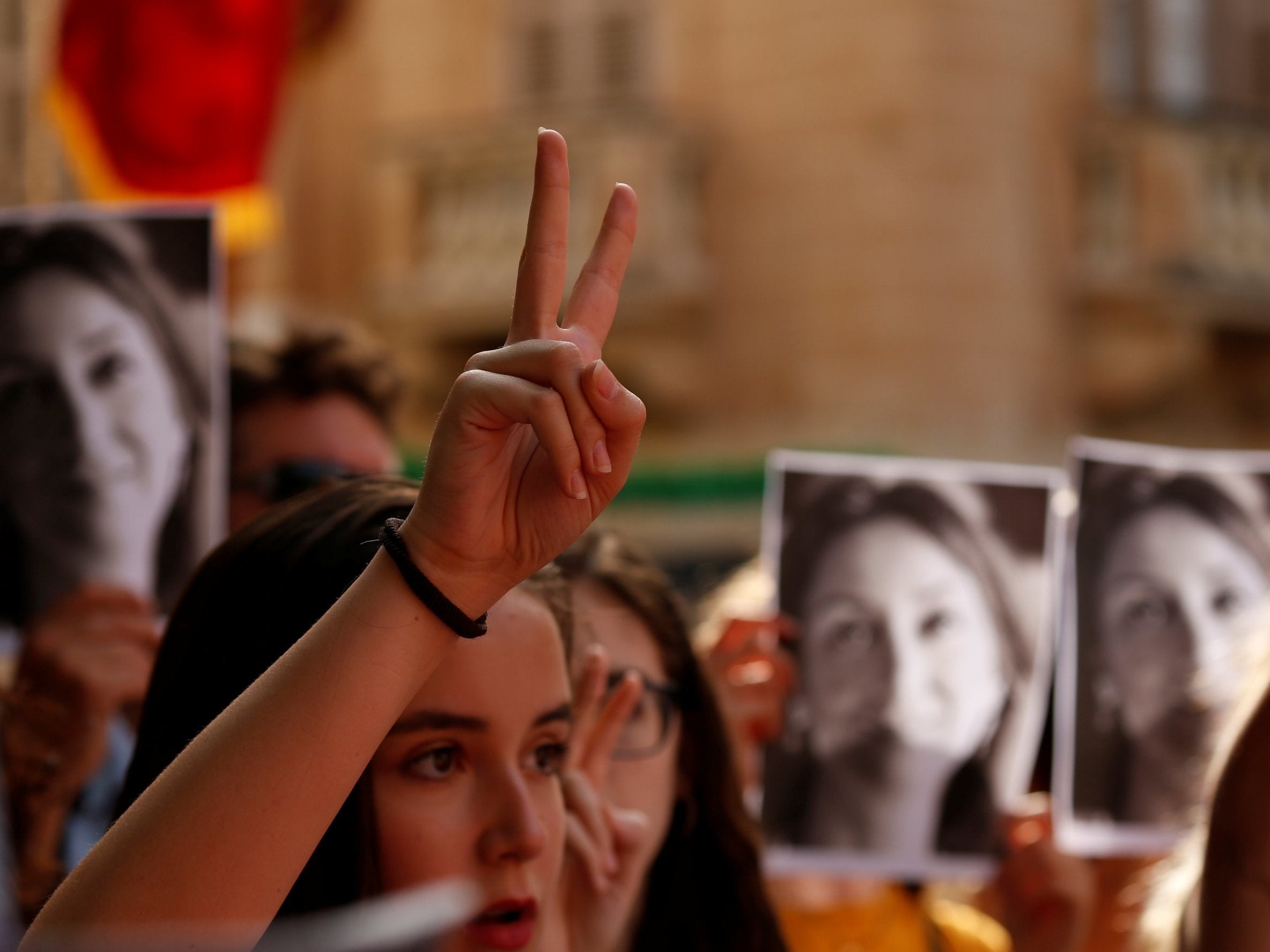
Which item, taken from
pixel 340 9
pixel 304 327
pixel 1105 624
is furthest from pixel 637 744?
pixel 340 9

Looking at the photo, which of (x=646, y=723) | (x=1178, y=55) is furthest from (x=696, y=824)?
(x=1178, y=55)

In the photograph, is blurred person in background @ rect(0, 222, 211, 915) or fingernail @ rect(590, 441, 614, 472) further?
blurred person in background @ rect(0, 222, 211, 915)

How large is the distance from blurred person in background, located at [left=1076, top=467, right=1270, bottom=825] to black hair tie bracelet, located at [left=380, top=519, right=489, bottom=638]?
145 centimetres

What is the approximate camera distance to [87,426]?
2182 millimetres

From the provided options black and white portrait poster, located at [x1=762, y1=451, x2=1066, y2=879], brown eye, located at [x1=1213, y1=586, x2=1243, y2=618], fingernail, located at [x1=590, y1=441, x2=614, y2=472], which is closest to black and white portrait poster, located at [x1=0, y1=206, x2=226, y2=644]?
black and white portrait poster, located at [x1=762, y1=451, x2=1066, y2=879]

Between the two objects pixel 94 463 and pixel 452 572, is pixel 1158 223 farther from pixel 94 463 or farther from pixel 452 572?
pixel 452 572

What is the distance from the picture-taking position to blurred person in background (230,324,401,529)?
2506mm

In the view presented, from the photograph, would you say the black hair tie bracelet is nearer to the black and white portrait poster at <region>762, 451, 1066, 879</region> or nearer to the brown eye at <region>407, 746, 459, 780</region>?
the brown eye at <region>407, 746, 459, 780</region>

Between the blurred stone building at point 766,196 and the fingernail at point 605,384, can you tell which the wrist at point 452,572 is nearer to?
the fingernail at point 605,384

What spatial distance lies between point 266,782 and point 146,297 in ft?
3.93

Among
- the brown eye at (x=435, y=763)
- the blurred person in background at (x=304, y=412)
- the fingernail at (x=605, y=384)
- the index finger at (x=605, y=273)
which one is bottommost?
the brown eye at (x=435, y=763)

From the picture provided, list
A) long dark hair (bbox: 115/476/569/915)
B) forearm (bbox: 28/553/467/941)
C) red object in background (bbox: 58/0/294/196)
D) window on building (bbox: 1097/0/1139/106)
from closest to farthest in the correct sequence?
1. forearm (bbox: 28/553/467/941)
2. long dark hair (bbox: 115/476/569/915)
3. red object in background (bbox: 58/0/294/196)
4. window on building (bbox: 1097/0/1139/106)

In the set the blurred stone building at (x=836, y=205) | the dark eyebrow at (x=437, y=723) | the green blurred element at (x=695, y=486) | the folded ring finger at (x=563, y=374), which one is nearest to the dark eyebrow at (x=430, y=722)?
the dark eyebrow at (x=437, y=723)

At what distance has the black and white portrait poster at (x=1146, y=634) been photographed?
8.14ft
